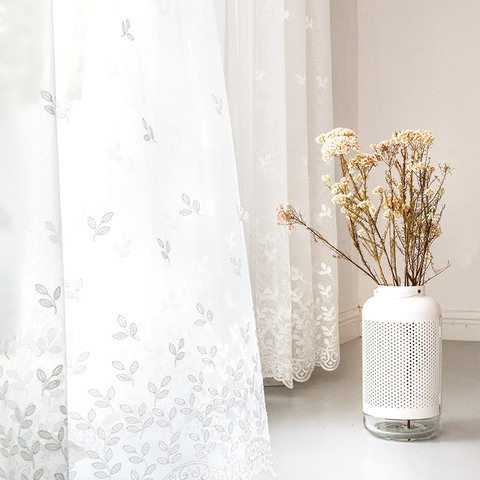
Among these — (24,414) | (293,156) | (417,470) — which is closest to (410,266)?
(417,470)

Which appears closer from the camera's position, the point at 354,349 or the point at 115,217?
the point at 115,217

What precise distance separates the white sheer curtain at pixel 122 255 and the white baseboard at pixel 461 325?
186 cm

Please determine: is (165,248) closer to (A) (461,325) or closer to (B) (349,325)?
(B) (349,325)

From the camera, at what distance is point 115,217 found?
3.71 feet

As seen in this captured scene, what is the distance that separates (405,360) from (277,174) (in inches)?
25.9

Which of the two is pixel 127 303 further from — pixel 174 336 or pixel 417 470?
pixel 417 470

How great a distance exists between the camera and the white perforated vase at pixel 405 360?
1.66m

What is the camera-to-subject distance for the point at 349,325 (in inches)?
118

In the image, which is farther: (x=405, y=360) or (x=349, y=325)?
(x=349, y=325)

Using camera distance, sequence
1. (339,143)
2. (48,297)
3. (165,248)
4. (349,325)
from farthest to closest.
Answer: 1. (349,325)
2. (339,143)
3. (165,248)
4. (48,297)

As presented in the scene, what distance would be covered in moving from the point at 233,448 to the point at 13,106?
2.20ft

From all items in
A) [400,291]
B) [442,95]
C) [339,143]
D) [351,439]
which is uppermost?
[442,95]

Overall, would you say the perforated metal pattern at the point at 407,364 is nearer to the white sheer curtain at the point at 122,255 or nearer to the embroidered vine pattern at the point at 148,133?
the white sheer curtain at the point at 122,255

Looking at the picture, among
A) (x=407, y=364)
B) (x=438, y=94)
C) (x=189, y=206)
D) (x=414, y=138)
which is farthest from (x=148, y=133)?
(x=438, y=94)
